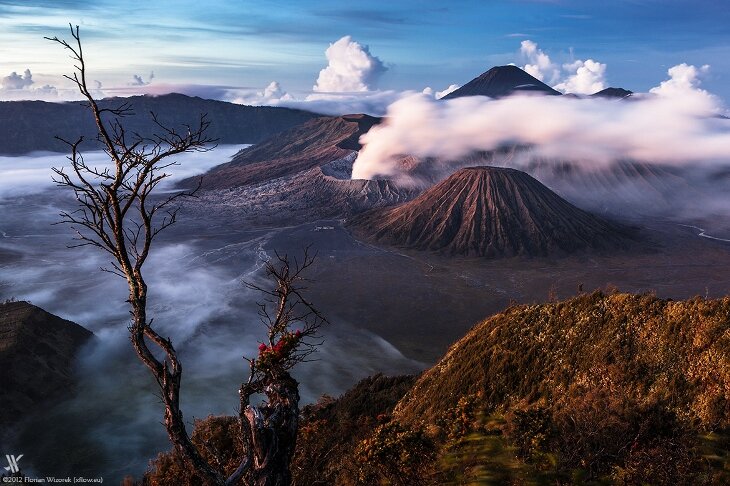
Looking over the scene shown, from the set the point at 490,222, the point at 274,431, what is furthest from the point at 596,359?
the point at 490,222

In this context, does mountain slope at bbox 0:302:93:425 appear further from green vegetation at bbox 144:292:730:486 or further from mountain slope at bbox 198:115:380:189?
mountain slope at bbox 198:115:380:189

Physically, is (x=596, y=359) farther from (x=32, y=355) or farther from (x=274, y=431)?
(x=32, y=355)

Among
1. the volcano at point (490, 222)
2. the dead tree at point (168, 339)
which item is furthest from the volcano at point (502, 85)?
the dead tree at point (168, 339)

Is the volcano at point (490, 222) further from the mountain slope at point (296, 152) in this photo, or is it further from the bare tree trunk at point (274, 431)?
the bare tree trunk at point (274, 431)

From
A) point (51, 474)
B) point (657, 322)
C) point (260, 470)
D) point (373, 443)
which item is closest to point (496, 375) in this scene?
point (657, 322)

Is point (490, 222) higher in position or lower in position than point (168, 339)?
lower

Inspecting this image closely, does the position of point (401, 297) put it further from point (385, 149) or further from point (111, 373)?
point (385, 149)
